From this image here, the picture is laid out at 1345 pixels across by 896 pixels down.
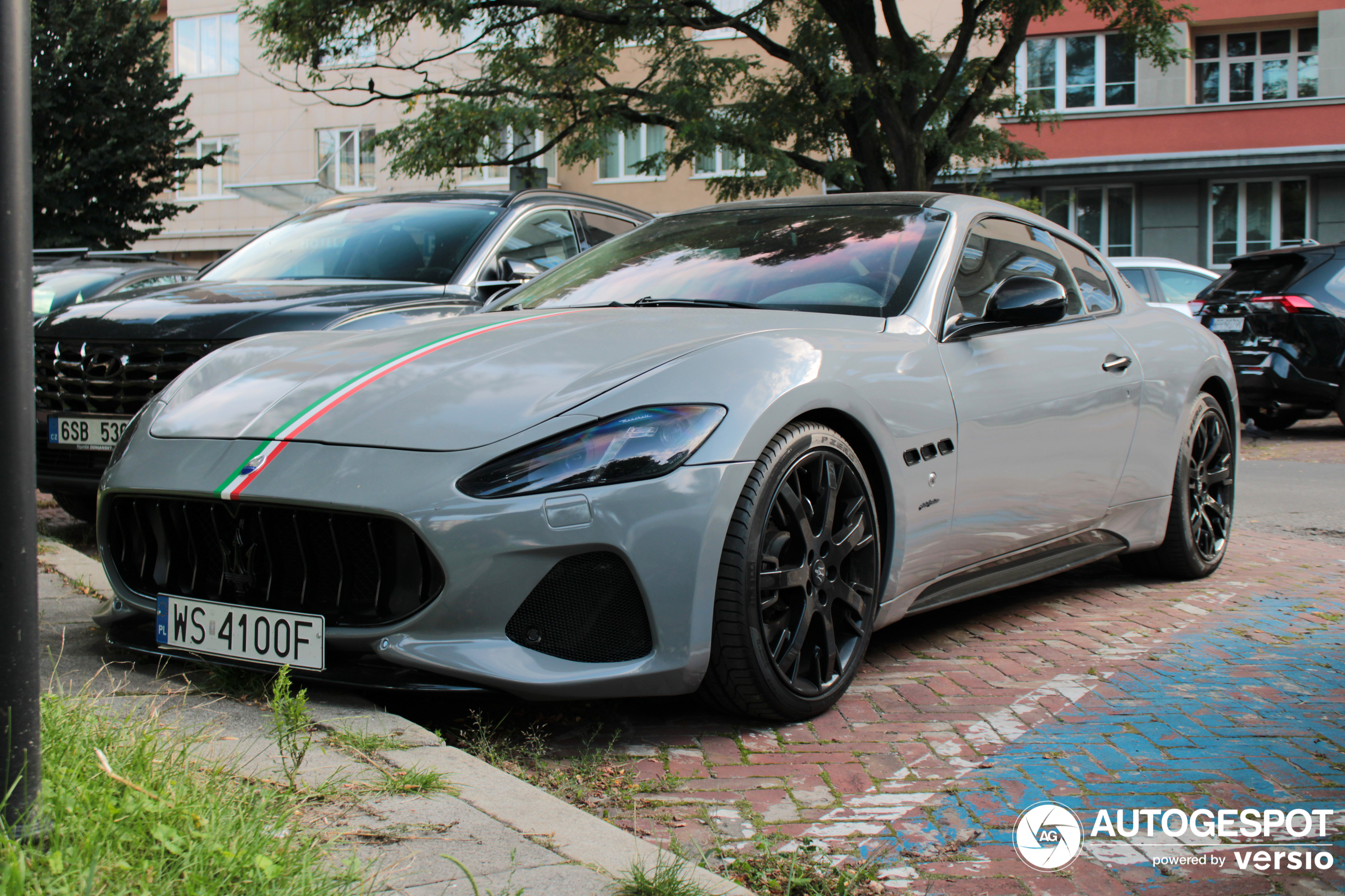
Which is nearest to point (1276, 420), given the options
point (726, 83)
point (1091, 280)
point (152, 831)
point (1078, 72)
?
point (726, 83)

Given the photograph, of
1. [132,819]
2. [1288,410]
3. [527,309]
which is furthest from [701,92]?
[132,819]

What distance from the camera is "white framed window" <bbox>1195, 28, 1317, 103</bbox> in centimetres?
2888

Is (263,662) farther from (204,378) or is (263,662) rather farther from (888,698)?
(888,698)

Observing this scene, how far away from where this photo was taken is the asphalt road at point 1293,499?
23.7 feet

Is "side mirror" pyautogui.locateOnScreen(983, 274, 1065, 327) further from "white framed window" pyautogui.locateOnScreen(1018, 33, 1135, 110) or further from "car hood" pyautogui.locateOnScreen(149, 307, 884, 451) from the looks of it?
"white framed window" pyautogui.locateOnScreen(1018, 33, 1135, 110)

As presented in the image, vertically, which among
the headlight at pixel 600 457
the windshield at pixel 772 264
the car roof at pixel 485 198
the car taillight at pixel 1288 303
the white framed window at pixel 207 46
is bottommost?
the headlight at pixel 600 457

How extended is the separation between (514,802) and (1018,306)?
237 centimetres

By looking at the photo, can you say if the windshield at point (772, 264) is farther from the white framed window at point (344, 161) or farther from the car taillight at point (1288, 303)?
the white framed window at point (344, 161)

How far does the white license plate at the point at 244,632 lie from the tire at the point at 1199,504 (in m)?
3.75

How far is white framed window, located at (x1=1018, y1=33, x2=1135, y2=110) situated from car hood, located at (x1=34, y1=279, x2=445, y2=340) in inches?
Result: 1025

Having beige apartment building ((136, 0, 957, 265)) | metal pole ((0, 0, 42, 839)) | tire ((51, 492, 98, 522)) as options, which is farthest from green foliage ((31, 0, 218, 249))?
metal pole ((0, 0, 42, 839))

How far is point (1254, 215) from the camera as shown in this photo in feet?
95.0

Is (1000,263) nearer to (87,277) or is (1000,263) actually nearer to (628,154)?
(87,277)

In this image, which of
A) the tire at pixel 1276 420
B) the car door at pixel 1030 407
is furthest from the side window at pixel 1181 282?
the car door at pixel 1030 407
